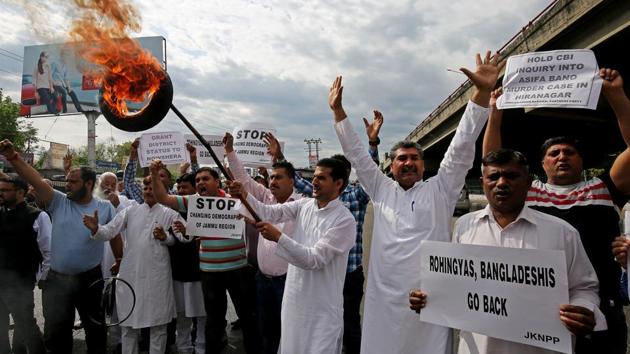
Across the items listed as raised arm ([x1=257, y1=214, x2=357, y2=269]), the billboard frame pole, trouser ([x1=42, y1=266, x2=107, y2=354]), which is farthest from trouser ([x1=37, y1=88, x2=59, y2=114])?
raised arm ([x1=257, y1=214, x2=357, y2=269])

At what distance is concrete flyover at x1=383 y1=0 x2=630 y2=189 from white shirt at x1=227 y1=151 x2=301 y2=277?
2858mm

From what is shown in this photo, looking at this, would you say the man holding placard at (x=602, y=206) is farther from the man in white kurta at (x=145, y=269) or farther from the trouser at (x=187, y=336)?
the trouser at (x=187, y=336)

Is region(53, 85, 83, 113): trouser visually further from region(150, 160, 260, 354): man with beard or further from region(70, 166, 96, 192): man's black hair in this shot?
region(150, 160, 260, 354): man with beard

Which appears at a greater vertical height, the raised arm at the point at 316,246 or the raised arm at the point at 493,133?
the raised arm at the point at 493,133

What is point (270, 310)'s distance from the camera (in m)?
3.80

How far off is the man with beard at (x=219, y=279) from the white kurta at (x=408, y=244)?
176 cm

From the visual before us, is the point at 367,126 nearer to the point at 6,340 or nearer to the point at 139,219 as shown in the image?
the point at 139,219

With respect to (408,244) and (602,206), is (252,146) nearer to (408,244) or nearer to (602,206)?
(408,244)

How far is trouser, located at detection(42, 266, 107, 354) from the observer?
4086 mm

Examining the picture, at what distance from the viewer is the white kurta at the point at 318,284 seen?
9.69 ft

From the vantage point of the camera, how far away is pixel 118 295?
4.21 m

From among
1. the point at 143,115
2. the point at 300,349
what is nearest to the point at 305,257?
the point at 300,349

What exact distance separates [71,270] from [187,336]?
1415 mm

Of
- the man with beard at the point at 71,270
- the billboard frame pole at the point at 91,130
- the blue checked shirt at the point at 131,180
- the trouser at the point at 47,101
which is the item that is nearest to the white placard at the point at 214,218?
the man with beard at the point at 71,270
